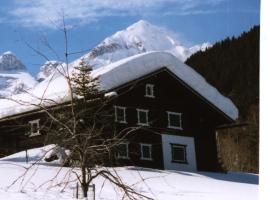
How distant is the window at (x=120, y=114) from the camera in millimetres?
22394

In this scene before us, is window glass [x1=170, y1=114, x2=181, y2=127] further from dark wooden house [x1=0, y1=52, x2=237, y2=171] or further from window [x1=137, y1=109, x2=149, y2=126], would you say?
window [x1=137, y1=109, x2=149, y2=126]

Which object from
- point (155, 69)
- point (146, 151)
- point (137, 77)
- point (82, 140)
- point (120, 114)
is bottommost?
point (146, 151)

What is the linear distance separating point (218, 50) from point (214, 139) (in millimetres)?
4433

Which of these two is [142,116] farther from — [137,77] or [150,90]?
[137,77]

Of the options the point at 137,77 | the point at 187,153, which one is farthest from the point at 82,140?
the point at 187,153

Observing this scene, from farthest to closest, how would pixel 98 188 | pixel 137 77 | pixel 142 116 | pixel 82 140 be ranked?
pixel 142 116
pixel 137 77
pixel 98 188
pixel 82 140

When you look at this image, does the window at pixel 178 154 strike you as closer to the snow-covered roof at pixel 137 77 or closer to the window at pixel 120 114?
the snow-covered roof at pixel 137 77

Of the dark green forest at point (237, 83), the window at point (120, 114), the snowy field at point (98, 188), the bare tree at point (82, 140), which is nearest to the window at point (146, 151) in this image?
the window at point (120, 114)

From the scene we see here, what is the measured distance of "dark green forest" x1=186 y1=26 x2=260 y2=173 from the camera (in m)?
20.4

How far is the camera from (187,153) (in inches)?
938

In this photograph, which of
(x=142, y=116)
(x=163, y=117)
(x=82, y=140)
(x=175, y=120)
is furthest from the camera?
(x=175, y=120)

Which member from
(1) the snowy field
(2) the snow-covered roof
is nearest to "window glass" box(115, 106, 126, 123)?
Result: (2) the snow-covered roof

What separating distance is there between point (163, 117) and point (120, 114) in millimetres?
2066

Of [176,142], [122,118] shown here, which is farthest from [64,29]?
[176,142]
